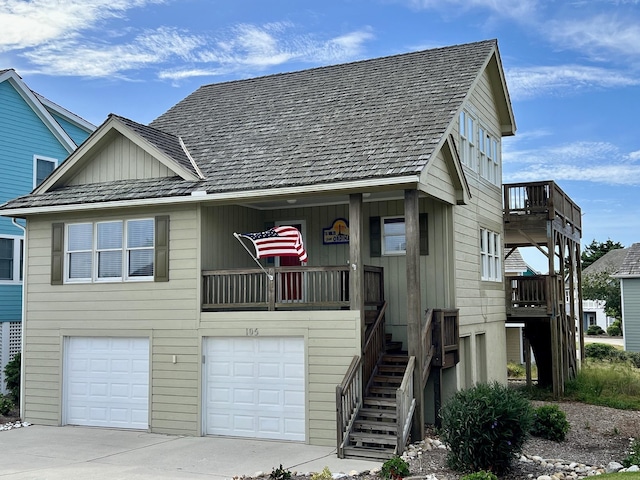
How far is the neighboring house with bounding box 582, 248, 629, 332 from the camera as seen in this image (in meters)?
61.2

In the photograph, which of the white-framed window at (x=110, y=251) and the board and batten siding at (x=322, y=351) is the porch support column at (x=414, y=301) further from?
the white-framed window at (x=110, y=251)

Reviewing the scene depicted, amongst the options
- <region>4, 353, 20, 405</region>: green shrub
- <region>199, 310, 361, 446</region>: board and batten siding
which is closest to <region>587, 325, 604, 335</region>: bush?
<region>4, 353, 20, 405</region>: green shrub

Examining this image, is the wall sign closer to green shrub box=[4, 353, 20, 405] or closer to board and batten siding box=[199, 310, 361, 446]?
board and batten siding box=[199, 310, 361, 446]

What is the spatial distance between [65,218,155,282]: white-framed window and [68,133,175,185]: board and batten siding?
112cm

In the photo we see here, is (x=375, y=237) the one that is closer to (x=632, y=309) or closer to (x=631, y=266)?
(x=631, y=266)

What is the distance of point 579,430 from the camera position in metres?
16.3

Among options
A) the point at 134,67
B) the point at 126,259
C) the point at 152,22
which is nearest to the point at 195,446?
the point at 126,259

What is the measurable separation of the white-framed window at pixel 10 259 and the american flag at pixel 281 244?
36.4 feet

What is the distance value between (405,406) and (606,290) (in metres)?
49.0

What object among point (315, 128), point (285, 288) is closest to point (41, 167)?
point (315, 128)

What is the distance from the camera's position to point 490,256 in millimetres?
20656

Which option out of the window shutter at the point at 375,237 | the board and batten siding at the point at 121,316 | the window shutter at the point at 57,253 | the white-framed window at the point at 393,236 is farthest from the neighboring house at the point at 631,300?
the window shutter at the point at 57,253

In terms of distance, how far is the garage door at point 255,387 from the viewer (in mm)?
14805

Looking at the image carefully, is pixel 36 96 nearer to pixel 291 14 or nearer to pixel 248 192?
pixel 291 14
